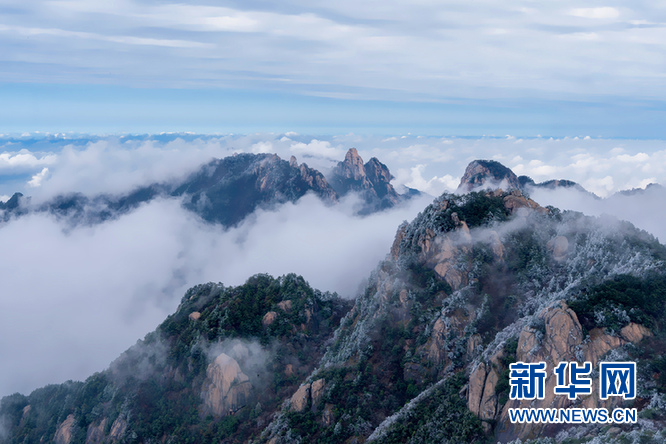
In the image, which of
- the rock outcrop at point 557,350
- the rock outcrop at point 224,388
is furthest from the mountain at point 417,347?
the rock outcrop at point 224,388

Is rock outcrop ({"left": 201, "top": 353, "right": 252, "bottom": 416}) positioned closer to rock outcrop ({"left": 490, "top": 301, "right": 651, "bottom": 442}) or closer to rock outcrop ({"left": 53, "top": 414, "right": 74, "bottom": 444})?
rock outcrop ({"left": 53, "top": 414, "right": 74, "bottom": 444})

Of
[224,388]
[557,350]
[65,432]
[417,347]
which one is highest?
[557,350]

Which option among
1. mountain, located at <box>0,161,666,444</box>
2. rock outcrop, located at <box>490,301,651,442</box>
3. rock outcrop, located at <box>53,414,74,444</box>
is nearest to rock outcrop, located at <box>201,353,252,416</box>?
mountain, located at <box>0,161,666,444</box>

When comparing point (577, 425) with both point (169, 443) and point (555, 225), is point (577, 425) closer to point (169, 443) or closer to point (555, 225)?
point (555, 225)

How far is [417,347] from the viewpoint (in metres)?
69.0

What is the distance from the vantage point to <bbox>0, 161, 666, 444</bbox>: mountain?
1832 inches

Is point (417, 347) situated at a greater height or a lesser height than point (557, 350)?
lesser

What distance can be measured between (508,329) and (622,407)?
73.0ft

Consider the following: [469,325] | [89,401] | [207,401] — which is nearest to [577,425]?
[469,325]

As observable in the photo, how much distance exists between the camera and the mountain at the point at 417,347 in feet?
153

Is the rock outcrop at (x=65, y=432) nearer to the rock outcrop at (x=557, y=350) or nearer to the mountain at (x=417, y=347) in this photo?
the mountain at (x=417, y=347)

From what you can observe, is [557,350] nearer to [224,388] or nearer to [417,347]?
[417,347]

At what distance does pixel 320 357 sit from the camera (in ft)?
297

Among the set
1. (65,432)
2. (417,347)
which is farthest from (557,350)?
(65,432)
